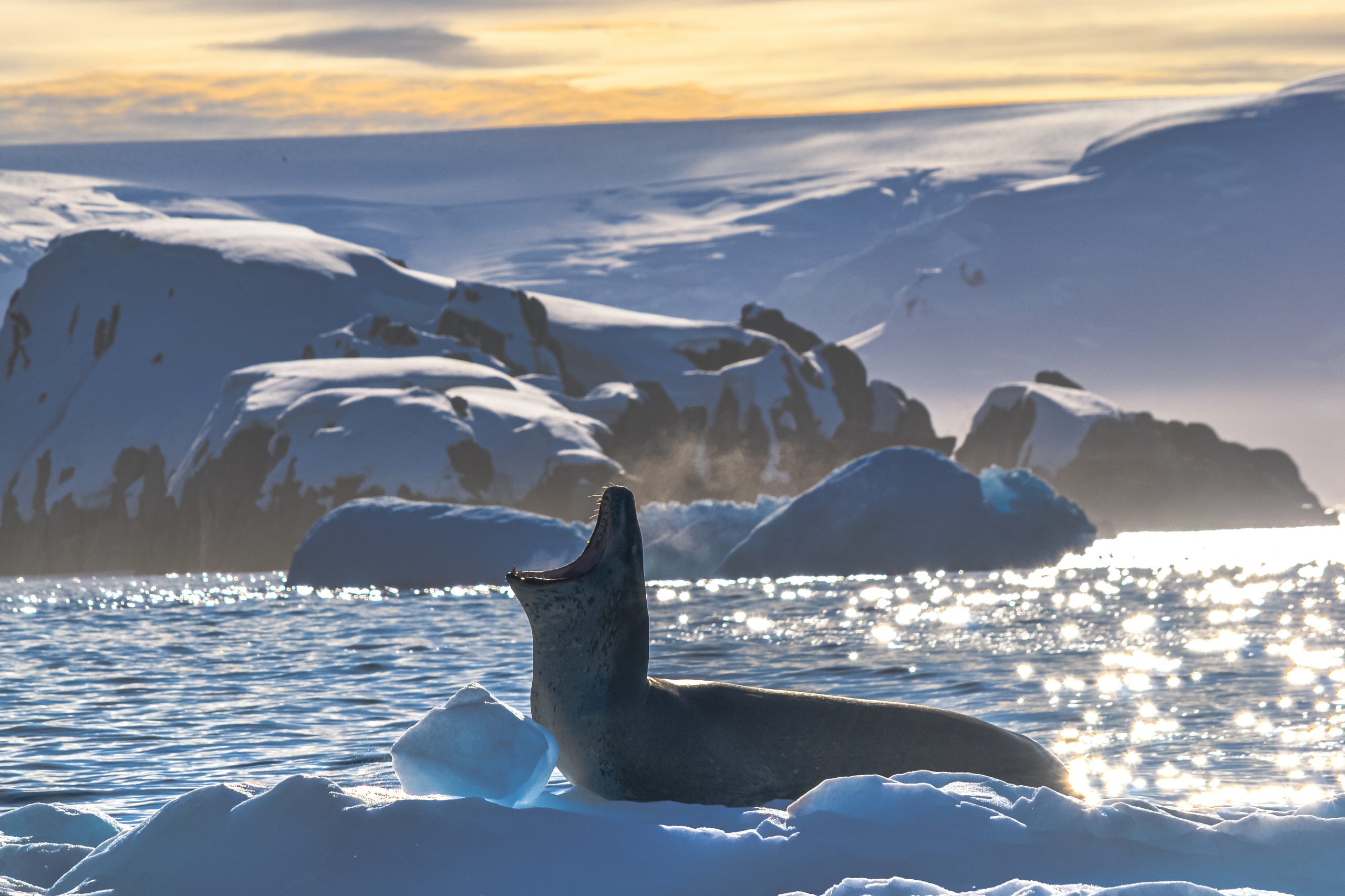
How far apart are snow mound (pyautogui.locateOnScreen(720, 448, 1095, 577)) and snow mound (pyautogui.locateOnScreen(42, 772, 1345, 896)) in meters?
35.6

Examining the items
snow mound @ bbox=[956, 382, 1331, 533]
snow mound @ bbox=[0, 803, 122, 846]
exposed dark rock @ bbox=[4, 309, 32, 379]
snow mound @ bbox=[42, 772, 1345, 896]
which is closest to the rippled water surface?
snow mound @ bbox=[0, 803, 122, 846]

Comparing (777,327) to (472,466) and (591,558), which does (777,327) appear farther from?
(591,558)

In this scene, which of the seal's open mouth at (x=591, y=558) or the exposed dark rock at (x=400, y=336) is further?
the exposed dark rock at (x=400, y=336)

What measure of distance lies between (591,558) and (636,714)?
0.83 m

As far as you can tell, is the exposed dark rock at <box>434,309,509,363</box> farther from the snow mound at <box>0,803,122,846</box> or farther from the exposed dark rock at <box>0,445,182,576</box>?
the snow mound at <box>0,803,122,846</box>

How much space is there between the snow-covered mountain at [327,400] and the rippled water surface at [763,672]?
33.3 m

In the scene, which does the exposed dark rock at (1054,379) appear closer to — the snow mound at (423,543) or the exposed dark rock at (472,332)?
the exposed dark rock at (472,332)

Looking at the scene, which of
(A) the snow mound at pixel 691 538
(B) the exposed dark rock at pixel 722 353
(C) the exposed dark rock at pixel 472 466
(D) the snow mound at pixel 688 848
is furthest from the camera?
(B) the exposed dark rock at pixel 722 353

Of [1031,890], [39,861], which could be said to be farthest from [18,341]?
[1031,890]

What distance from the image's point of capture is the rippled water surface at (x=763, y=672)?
1098 cm

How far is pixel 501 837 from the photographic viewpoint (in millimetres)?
6102

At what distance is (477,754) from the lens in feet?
23.0

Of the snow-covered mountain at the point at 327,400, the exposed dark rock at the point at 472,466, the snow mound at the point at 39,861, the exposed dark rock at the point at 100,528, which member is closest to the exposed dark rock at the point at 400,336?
the snow-covered mountain at the point at 327,400

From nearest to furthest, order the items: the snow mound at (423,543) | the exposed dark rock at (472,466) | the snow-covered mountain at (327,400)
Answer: the snow mound at (423,543) < the exposed dark rock at (472,466) < the snow-covered mountain at (327,400)
